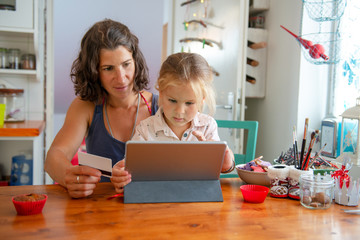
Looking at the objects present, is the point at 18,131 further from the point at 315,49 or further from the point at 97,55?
the point at 315,49

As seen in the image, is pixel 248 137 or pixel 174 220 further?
pixel 248 137

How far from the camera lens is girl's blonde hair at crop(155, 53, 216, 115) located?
1.28 m

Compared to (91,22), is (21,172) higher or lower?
lower

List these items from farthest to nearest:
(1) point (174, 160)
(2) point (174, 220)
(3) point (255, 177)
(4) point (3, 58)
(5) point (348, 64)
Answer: (4) point (3, 58)
(5) point (348, 64)
(3) point (255, 177)
(1) point (174, 160)
(2) point (174, 220)

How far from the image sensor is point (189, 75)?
1286 mm

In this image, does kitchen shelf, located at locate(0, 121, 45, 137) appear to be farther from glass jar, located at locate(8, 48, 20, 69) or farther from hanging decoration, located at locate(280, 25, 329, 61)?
hanging decoration, located at locate(280, 25, 329, 61)

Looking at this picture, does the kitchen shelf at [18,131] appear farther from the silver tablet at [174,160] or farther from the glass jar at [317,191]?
the glass jar at [317,191]

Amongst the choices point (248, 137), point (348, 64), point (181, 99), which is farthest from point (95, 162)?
point (348, 64)

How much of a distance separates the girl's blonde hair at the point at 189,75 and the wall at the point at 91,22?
3.28m

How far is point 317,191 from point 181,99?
1.77 ft

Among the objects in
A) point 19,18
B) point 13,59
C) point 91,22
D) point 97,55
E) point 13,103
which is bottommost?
point 13,103

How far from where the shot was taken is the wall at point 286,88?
2545 mm

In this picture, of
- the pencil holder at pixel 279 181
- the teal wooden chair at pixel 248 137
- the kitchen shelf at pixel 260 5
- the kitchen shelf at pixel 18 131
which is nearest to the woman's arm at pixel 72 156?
the pencil holder at pixel 279 181

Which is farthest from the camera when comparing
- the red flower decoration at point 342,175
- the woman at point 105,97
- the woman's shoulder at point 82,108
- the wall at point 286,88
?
the wall at point 286,88
